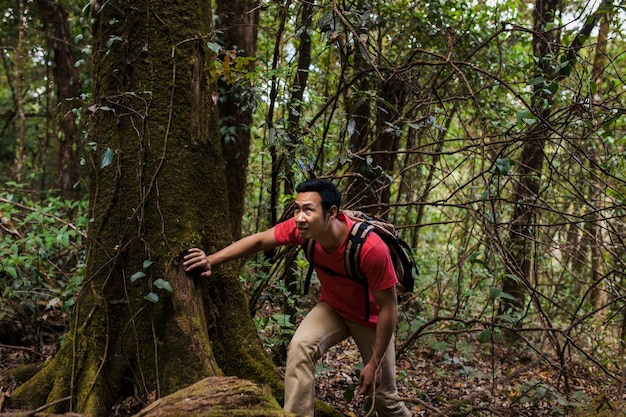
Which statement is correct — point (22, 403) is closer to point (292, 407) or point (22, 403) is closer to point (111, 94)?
point (292, 407)

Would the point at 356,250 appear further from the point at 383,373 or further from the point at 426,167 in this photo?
the point at 426,167

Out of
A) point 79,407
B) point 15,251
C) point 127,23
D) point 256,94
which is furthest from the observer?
point 15,251

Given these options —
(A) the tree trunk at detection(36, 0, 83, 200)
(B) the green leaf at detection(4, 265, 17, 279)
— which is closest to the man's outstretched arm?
(B) the green leaf at detection(4, 265, 17, 279)

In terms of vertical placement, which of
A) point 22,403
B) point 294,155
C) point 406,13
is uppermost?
point 406,13

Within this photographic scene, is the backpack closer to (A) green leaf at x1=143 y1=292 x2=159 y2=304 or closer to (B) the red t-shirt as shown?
(B) the red t-shirt

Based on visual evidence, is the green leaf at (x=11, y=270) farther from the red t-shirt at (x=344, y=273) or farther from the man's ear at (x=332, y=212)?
the man's ear at (x=332, y=212)

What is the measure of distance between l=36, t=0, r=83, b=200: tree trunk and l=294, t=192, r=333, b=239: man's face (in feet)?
24.7

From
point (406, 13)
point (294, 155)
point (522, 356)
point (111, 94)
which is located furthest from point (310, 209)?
point (522, 356)

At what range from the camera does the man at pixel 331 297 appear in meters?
3.17

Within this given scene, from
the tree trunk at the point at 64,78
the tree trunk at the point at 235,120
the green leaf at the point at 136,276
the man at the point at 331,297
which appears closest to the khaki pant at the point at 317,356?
the man at the point at 331,297

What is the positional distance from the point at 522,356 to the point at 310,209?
5774mm

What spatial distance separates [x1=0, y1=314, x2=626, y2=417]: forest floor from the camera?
4281mm

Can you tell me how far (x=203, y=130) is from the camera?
140 inches

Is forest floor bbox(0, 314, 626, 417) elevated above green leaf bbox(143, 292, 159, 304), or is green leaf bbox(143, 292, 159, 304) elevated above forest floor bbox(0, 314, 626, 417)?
green leaf bbox(143, 292, 159, 304)
